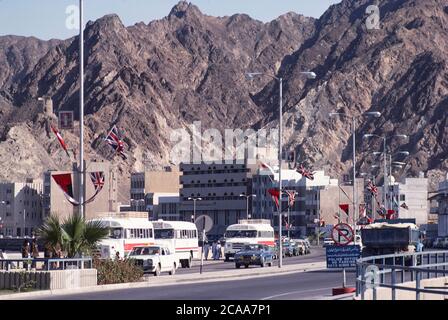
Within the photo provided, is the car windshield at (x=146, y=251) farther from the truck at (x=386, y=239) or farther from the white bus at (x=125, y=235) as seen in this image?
the truck at (x=386, y=239)

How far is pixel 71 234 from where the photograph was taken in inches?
1505

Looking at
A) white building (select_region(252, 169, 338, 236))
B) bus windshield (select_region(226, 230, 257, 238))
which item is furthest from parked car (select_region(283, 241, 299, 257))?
white building (select_region(252, 169, 338, 236))

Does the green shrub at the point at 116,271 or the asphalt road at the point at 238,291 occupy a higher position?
the green shrub at the point at 116,271

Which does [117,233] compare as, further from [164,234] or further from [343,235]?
[343,235]

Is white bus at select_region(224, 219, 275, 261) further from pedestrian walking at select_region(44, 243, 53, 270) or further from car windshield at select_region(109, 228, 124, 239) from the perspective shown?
pedestrian walking at select_region(44, 243, 53, 270)

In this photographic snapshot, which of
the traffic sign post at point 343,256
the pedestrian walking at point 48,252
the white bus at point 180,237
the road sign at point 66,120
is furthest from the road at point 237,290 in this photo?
the white bus at point 180,237

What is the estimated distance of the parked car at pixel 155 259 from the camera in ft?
166

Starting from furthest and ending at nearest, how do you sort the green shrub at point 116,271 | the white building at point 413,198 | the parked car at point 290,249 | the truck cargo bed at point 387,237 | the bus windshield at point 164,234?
the white building at point 413,198, the parked car at point 290,249, the bus windshield at point 164,234, the truck cargo bed at point 387,237, the green shrub at point 116,271

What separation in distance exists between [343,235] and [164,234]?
32.9 meters

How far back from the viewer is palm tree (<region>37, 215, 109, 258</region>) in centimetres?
3794

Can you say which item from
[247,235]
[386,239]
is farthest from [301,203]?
[386,239]

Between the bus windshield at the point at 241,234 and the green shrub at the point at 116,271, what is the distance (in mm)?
38785
